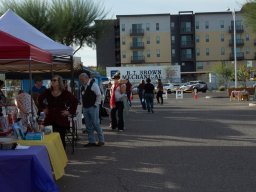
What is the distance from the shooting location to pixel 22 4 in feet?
116

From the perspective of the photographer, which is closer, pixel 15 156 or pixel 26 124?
pixel 15 156

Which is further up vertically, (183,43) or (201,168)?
(183,43)

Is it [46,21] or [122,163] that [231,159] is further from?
[46,21]

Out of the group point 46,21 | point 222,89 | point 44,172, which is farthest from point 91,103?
point 222,89

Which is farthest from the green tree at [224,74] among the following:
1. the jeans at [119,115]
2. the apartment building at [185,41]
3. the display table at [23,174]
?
the display table at [23,174]

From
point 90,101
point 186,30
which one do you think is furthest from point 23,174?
point 186,30

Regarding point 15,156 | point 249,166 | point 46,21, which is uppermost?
point 46,21

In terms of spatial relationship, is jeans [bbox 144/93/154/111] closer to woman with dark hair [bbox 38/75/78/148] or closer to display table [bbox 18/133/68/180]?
woman with dark hair [bbox 38/75/78/148]

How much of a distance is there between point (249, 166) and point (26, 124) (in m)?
3.99

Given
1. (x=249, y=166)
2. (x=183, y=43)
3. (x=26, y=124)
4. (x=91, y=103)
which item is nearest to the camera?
(x=26, y=124)

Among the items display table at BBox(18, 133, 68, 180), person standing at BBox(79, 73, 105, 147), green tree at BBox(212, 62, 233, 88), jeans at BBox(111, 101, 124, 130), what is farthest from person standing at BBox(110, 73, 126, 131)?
green tree at BBox(212, 62, 233, 88)

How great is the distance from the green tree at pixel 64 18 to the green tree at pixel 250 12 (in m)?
12.5

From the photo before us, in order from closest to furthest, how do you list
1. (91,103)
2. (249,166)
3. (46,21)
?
1. (249,166)
2. (91,103)
3. (46,21)

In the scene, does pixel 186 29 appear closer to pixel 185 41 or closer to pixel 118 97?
pixel 185 41
